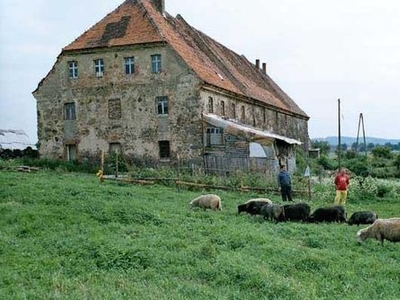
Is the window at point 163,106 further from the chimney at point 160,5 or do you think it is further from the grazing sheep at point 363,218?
the grazing sheep at point 363,218

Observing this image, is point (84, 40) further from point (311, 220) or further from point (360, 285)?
point (360, 285)

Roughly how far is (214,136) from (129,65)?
21.6 feet

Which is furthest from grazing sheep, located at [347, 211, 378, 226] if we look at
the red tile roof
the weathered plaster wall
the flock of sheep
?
the red tile roof

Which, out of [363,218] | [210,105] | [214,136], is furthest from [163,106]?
[363,218]

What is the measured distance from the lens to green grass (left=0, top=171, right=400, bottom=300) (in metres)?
10.5

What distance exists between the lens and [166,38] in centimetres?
3425

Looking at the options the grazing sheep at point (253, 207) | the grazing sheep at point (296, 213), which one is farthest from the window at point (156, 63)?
the grazing sheep at point (296, 213)

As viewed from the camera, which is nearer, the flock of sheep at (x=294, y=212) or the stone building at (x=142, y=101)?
the flock of sheep at (x=294, y=212)

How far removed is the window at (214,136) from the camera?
33281 millimetres

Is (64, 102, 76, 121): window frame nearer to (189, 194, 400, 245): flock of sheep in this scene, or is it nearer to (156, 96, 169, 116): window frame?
(156, 96, 169, 116): window frame

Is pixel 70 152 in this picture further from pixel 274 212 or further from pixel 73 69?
pixel 274 212

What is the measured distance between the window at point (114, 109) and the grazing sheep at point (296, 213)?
18.3 m

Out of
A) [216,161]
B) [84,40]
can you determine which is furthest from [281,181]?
[84,40]

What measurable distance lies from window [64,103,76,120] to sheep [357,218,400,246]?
24460mm
